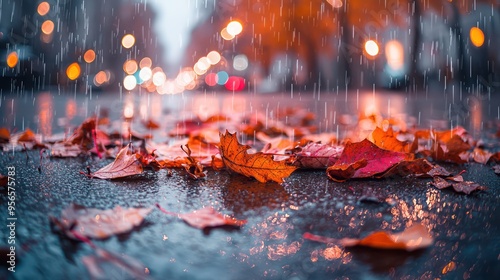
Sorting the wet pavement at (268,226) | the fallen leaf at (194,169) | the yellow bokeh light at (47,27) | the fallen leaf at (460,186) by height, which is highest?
the yellow bokeh light at (47,27)

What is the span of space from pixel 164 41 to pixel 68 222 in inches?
2725

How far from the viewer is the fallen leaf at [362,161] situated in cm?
218

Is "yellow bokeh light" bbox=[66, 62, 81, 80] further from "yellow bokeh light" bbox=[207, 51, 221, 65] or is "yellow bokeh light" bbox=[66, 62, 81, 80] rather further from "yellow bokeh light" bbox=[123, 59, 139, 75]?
"yellow bokeh light" bbox=[207, 51, 221, 65]

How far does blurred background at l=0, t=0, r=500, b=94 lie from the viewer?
64.3 ft

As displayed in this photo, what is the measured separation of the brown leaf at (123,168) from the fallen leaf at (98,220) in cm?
64

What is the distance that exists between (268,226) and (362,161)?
2.49 feet

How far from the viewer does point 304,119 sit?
6727 mm

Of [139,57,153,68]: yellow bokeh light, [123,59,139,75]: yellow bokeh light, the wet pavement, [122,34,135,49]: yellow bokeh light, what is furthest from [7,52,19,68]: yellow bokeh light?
[139,57,153,68]: yellow bokeh light

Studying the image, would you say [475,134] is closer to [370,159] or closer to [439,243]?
[370,159]

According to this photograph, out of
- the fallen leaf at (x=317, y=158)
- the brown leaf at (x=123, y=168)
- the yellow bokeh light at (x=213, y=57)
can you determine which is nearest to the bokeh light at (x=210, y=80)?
the yellow bokeh light at (x=213, y=57)

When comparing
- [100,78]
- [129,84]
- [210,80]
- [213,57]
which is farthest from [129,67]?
[100,78]

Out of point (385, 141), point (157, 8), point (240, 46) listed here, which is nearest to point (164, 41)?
point (157, 8)

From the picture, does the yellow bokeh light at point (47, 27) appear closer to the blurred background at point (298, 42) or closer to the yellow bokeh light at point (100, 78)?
the blurred background at point (298, 42)

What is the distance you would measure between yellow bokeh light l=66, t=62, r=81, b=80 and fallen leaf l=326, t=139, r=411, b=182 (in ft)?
82.8
